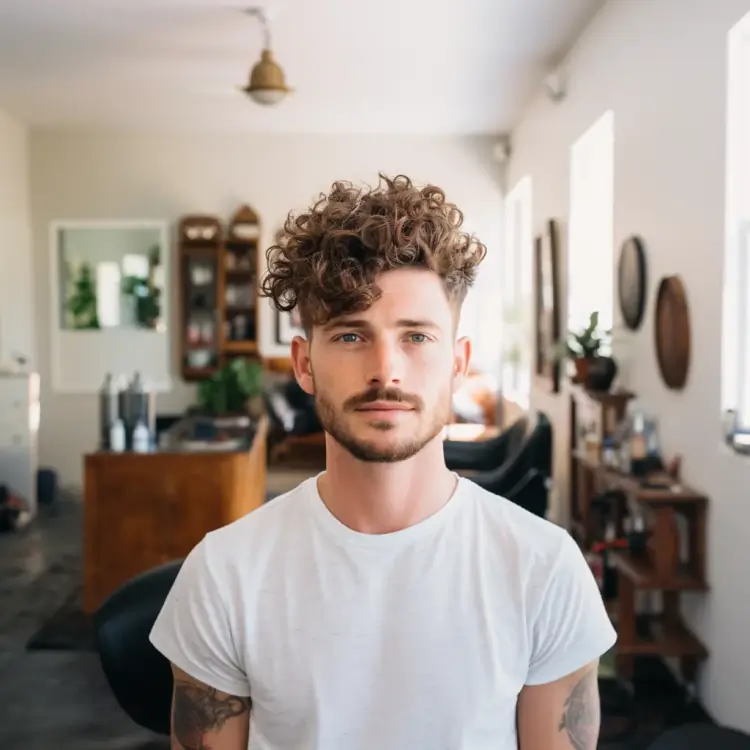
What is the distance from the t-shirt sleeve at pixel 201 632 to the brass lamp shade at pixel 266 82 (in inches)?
156

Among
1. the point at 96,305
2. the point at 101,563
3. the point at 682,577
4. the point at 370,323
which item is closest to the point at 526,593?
the point at 370,323

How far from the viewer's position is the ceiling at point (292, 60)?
467 centimetres

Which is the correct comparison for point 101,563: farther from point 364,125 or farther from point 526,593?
point 364,125

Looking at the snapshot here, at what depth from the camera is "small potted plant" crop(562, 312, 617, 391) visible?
431cm

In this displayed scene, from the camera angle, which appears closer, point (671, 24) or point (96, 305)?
point (671, 24)

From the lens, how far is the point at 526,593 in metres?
1.15

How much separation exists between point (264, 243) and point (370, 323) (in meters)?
6.96

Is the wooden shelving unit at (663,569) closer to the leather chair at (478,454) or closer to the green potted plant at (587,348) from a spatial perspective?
the green potted plant at (587,348)

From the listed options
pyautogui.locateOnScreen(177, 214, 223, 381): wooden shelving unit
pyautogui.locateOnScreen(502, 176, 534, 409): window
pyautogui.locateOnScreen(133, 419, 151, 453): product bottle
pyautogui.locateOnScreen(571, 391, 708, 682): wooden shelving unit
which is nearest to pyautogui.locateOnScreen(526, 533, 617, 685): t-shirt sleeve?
pyautogui.locateOnScreen(571, 391, 708, 682): wooden shelving unit

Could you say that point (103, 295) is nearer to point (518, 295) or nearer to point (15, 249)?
point (15, 249)

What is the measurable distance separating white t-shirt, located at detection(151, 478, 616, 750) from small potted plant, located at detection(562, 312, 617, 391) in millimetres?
3232

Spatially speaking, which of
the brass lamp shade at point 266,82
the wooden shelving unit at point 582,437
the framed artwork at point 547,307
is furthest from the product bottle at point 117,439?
the framed artwork at point 547,307

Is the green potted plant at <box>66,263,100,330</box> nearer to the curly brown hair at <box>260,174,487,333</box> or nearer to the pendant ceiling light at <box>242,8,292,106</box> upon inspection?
the pendant ceiling light at <box>242,8,292,106</box>

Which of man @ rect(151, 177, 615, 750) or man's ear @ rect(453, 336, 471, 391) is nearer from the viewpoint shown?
man @ rect(151, 177, 615, 750)
